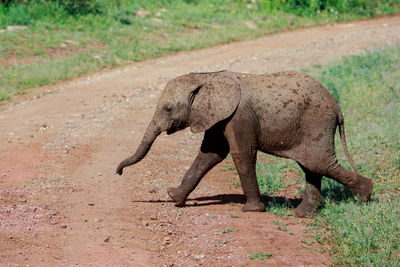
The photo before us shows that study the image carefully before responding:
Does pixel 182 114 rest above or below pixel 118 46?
above

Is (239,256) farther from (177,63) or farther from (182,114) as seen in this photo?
(177,63)

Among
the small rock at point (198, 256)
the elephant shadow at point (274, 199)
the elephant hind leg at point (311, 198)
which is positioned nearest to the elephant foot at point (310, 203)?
the elephant hind leg at point (311, 198)

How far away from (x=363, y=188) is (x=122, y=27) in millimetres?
13108

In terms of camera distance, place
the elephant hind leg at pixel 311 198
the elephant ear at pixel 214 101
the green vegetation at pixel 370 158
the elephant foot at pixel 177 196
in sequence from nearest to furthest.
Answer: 1. the green vegetation at pixel 370 158
2. the elephant ear at pixel 214 101
3. the elephant hind leg at pixel 311 198
4. the elephant foot at pixel 177 196

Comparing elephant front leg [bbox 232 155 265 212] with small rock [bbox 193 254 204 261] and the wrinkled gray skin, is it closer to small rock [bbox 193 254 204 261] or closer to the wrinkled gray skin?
the wrinkled gray skin

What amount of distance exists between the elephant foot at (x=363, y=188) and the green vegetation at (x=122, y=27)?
28.0 ft

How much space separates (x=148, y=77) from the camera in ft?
50.5

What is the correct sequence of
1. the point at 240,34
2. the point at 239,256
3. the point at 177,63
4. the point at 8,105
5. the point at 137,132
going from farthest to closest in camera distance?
the point at 240,34
the point at 177,63
the point at 8,105
the point at 137,132
the point at 239,256

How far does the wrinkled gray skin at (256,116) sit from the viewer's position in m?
7.16

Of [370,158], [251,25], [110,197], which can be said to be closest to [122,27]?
[251,25]

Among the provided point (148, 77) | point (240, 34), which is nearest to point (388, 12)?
point (240, 34)

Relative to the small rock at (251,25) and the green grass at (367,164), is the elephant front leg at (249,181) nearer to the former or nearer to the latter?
the green grass at (367,164)

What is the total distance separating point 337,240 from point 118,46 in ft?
40.3

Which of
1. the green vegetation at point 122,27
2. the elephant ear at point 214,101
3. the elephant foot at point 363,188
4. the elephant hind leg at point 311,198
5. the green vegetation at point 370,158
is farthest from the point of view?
the green vegetation at point 122,27
